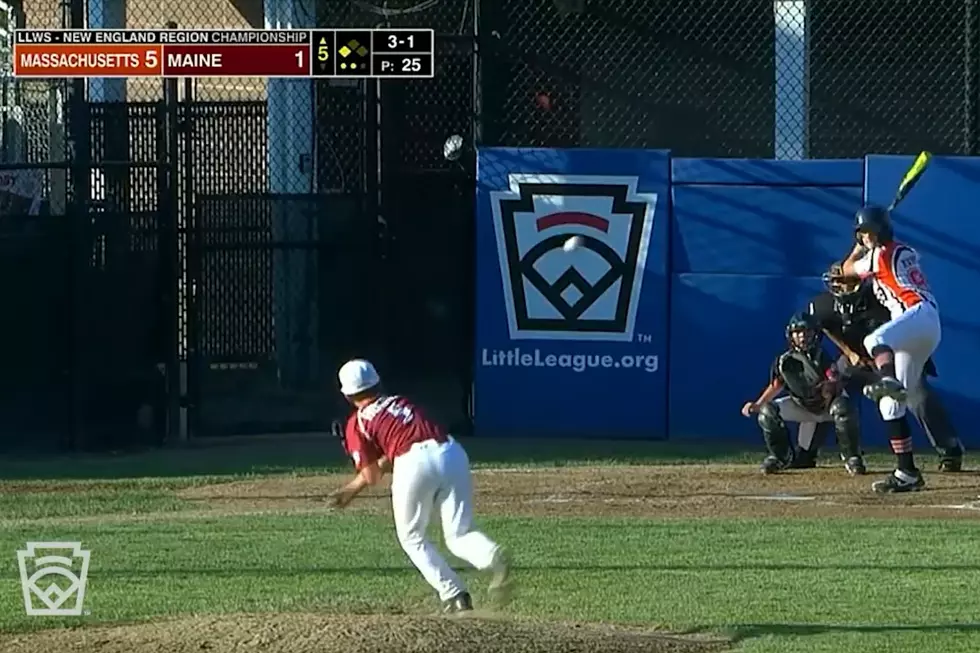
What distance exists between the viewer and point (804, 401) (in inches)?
521

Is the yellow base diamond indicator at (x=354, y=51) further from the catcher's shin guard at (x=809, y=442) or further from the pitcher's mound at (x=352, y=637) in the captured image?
the pitcher's mound at (x=352, y=637)

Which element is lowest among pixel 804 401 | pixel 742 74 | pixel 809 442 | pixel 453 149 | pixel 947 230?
pixel 809 442

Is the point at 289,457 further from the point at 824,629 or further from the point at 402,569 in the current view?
the point at 824,629

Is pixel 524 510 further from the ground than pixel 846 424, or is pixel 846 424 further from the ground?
pixel 846 424

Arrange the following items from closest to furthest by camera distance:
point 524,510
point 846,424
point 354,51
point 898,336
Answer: point 524,510, point 898,336, point 846,424, point 354,51

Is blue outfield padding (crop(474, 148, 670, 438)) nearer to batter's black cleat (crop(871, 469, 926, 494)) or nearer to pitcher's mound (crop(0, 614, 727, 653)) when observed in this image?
batter's black cleat (crop(871, 469, 926, 494))

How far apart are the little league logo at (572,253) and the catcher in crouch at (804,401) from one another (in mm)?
1916

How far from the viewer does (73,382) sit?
14.4m

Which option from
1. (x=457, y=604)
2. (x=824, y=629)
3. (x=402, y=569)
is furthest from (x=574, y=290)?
(x=457, y=604)

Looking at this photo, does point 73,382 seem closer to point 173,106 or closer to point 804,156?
point 173,106

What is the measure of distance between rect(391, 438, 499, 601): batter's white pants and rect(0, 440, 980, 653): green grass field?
0.64 meters

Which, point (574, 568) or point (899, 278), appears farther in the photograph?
point (899, 278)

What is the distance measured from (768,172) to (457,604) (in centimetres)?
740

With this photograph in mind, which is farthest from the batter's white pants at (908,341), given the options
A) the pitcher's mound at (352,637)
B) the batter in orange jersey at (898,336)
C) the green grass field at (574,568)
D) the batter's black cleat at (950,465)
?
the pitcher's mound at (352,637)
